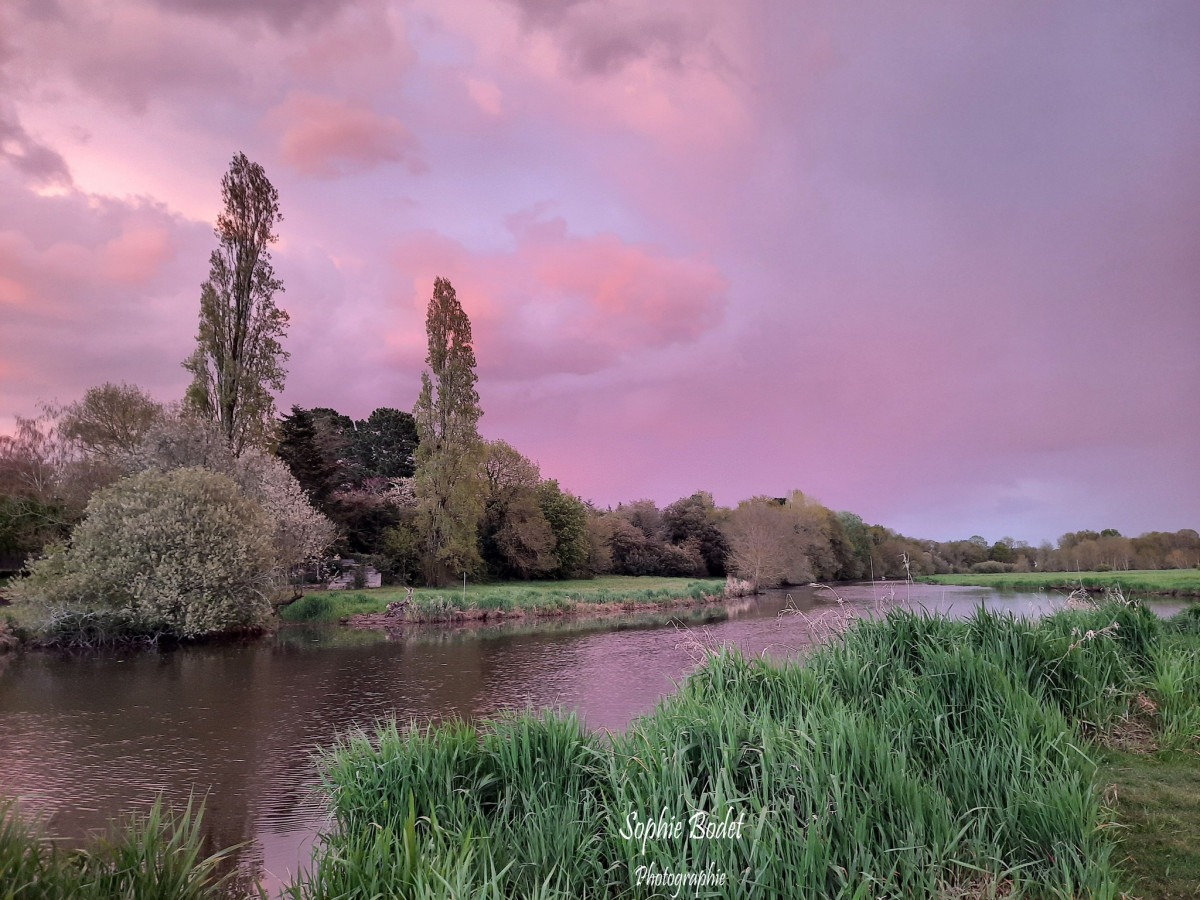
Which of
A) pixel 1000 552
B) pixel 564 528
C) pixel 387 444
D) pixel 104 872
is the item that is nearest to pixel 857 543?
pixel 1000 552

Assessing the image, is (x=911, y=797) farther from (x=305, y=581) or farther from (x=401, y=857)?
(x=305, y=581)

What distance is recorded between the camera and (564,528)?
45000mm

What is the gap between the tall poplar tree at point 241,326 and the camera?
2789cm

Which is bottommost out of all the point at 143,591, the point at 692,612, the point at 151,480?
the point at 692,612

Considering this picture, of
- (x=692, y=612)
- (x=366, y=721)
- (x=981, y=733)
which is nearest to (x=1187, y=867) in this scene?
(x=981, y=733)

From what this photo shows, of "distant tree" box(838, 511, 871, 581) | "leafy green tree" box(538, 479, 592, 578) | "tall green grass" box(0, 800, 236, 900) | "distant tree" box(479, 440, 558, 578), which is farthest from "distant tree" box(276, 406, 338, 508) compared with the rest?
"distant tree" box(838, 511, 871, 581)

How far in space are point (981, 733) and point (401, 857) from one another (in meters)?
4.98

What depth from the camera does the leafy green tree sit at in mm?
45062

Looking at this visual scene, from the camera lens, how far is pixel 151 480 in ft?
66.1

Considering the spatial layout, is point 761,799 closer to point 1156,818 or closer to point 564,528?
point 1156,818

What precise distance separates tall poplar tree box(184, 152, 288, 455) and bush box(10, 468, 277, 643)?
8.19m

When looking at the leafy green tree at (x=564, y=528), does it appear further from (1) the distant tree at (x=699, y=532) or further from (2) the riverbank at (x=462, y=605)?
(1) the distant tree at (x=699, y=532)

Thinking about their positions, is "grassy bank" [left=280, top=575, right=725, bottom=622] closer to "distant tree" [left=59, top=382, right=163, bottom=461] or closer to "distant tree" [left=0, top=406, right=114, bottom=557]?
"distant tree" [left=0, top=406, right=114, bottom=557]

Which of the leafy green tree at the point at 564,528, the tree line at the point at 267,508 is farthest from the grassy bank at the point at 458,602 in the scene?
the leafy green tree at the point at 564,528
